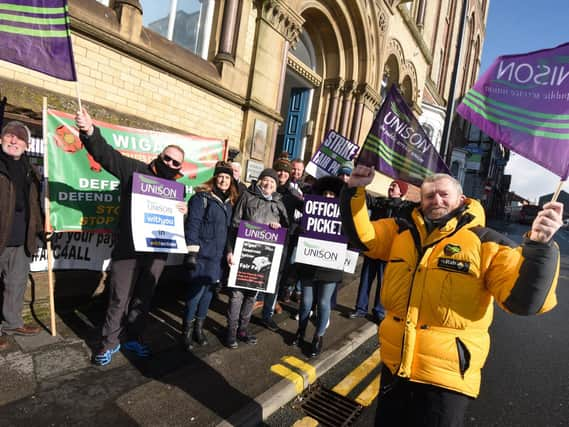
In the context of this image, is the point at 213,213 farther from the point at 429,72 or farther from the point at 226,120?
the point at 429,72

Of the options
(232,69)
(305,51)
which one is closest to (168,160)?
(232,69)

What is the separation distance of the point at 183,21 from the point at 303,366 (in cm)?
629

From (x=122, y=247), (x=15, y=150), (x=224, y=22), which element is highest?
(x=224, y=22)

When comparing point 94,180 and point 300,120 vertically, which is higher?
point 300,120

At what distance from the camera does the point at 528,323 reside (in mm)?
5719

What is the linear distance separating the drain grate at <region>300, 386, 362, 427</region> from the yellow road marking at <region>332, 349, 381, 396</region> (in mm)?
122

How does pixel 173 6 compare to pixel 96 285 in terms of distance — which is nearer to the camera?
pixel 96 285

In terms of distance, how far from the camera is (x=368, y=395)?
3.16m

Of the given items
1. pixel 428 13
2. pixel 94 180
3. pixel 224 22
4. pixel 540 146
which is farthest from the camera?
pixel 428 13

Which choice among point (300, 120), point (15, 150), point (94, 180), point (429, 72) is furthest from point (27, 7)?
point (429, 72)

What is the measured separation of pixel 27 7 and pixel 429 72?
20.4m

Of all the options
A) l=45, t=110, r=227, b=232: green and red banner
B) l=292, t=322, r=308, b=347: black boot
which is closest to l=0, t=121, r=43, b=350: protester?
l=45, t=110, r=227, b=232: green and red banner

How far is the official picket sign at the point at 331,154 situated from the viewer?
6.15m

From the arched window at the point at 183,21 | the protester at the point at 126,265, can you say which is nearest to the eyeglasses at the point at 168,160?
the protester at the point at 126,265
